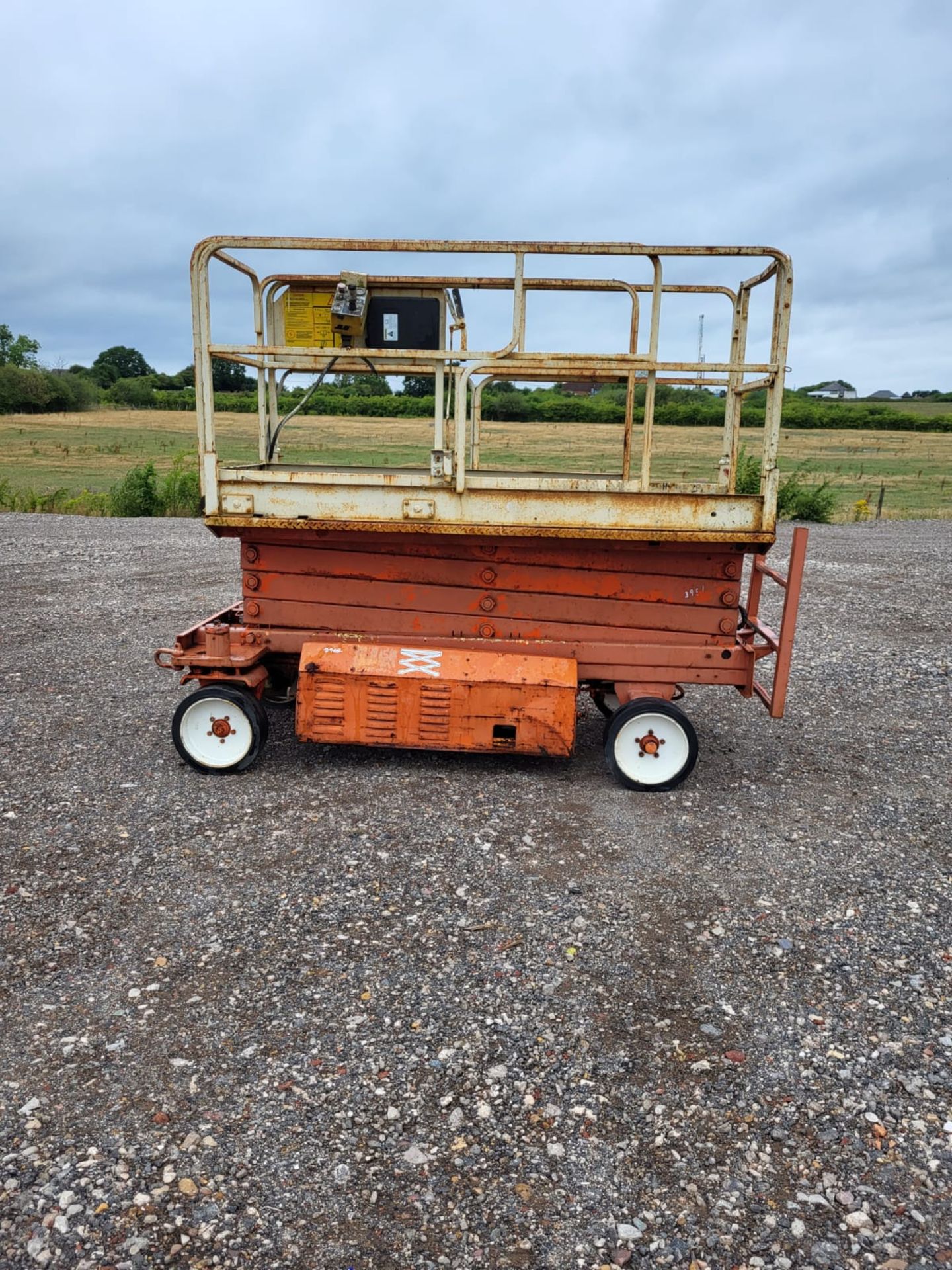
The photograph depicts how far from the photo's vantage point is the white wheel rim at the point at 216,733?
A: 5801mm

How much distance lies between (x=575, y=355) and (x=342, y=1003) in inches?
145

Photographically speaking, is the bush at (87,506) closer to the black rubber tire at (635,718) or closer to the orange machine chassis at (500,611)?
the orange machine chassis at (500,611)

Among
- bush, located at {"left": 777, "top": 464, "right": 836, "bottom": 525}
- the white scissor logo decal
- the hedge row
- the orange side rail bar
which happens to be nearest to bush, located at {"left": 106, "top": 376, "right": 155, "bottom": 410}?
the hedge row

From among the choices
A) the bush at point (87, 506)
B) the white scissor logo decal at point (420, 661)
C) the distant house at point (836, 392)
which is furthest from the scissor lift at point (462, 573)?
the distant house at point (836, 392)

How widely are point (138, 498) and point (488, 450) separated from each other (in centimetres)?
1649

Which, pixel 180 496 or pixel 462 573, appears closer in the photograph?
pixel 462 573

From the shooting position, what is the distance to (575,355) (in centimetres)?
522

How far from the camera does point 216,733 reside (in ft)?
19.1

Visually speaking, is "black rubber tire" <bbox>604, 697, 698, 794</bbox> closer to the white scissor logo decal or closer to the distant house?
the white scissor logo decal

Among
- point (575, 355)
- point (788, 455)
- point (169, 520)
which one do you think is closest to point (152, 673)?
point (575, 355)

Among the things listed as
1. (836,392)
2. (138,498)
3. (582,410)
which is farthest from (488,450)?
(836,392)

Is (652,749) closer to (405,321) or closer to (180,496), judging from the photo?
(405,321)

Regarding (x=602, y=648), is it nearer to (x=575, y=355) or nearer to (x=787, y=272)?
(x=575, y=355)

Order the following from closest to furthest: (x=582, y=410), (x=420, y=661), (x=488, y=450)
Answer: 1. (x=420, y=661)
2. (x=582, y=410)
3. (x=488, y=450)
